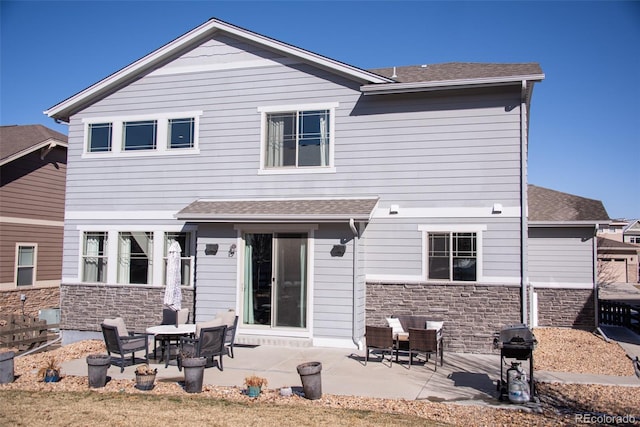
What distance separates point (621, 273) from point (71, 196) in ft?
161

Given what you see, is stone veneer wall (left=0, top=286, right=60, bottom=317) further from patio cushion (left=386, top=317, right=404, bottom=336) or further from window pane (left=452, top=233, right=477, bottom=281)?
window pane (left=452, top=233, right=477, bottom=281)

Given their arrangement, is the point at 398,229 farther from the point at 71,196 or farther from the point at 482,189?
the point at 71,196

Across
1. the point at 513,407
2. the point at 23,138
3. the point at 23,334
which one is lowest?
the point at 23,334

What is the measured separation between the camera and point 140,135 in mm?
15703

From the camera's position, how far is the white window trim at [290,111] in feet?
46.2

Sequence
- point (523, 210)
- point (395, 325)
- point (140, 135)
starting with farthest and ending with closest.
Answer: point (140, 135)
point (523, 210)
point (395, 325)

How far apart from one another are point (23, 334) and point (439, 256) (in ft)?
36.9

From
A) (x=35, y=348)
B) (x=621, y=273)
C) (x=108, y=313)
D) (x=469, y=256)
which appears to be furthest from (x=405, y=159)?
(x=621, y=273)

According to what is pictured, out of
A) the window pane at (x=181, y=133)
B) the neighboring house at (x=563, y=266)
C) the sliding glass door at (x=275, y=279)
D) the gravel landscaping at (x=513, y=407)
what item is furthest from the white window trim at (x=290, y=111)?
the neighboring house at (x=563, y=266)

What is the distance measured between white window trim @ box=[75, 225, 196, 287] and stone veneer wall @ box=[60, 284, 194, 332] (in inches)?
8.8

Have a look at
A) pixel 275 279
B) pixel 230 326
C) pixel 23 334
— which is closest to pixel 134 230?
pixel 23 334

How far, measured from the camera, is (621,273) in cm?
5097

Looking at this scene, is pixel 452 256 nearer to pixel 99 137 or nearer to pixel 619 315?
pixel 99 137


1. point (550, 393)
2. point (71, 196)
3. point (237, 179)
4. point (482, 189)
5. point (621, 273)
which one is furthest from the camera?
point (621, 273)
